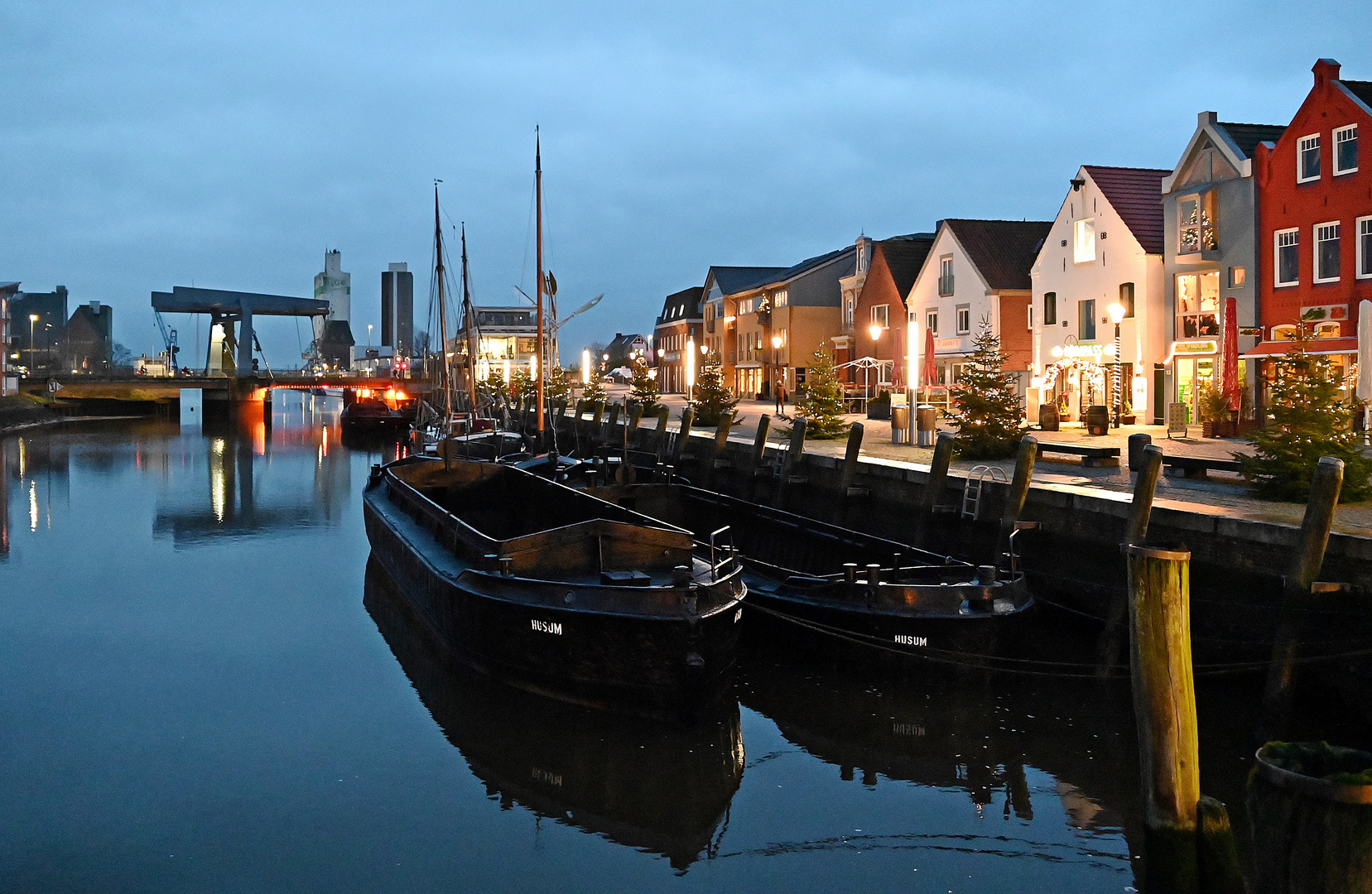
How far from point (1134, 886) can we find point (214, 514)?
2973cm

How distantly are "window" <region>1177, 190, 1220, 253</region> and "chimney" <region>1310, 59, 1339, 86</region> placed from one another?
177 inches

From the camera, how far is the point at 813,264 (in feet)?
207

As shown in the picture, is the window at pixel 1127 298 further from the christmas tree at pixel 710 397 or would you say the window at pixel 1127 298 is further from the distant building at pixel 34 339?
the distant building at pixel 34 339

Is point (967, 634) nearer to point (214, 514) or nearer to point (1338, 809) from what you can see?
point (1338, 809)

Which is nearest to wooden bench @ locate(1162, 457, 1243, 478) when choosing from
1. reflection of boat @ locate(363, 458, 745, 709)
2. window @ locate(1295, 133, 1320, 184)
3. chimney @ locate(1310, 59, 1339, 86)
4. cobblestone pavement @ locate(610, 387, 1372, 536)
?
cobblestone pavement @ locate(610, 387, 1372, 536)

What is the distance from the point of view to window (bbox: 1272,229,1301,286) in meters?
29.3

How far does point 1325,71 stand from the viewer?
27969 millimetres

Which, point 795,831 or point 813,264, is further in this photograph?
point 813,264

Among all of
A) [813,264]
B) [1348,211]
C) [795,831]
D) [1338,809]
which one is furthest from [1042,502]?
[813,264]

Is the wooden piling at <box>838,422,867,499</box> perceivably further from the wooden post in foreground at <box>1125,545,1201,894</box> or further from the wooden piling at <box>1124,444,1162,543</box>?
the wooden post in foreground at <box>1125,545,1201,894</box>

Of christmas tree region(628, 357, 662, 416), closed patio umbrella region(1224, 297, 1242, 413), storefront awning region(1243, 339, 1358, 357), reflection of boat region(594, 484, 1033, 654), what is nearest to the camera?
reflection of boat region(594, 484, 1033, 654)

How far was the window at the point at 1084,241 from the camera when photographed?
126 ft

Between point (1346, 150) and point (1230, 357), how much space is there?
6.40 m

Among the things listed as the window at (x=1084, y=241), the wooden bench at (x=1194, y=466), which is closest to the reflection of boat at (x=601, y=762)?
the wooden bench at (x=1194, y=466)
